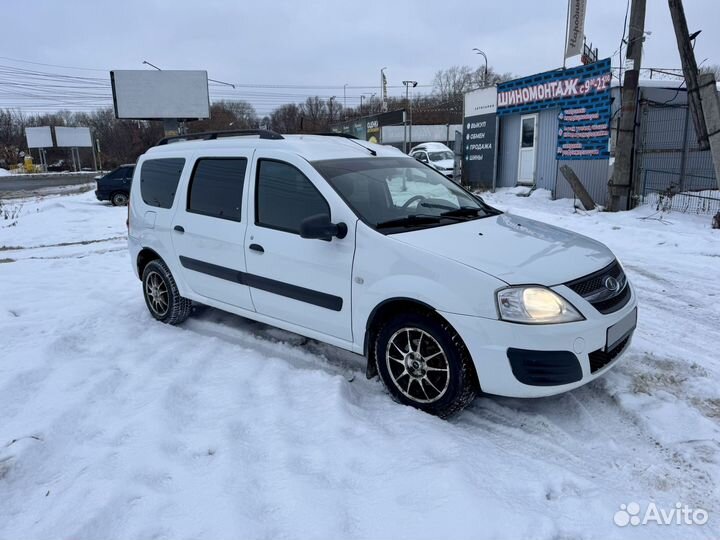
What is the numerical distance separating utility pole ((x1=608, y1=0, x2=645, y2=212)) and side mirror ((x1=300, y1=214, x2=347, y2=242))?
9.81 meters

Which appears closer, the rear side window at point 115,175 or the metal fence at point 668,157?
the metal fence at point 668,157

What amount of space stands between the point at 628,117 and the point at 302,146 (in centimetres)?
944

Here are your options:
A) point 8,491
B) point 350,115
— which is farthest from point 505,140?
point 350,115

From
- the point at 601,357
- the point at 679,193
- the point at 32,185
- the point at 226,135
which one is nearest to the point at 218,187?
the point at 226,135

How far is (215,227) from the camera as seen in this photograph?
14.7ft

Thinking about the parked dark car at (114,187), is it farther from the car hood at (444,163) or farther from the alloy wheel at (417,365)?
the alloy wheel at (417,365)

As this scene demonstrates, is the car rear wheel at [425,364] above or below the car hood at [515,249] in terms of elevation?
below

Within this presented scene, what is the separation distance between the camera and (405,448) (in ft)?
9.73

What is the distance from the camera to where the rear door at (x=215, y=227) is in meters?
4.33

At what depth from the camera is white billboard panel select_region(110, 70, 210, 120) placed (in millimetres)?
38938

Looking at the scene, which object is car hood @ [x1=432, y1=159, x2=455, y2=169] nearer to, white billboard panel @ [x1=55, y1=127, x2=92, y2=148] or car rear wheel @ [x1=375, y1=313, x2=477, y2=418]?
car rear wheel @ [x1=375, y1=313, x2=477, y2=418]

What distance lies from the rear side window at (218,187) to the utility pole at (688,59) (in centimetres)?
900

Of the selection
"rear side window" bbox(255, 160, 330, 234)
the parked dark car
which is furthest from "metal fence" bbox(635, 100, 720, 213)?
the parked dark car

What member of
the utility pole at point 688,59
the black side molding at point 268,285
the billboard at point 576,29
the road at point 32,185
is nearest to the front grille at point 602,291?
the black side molding at point 268,285
